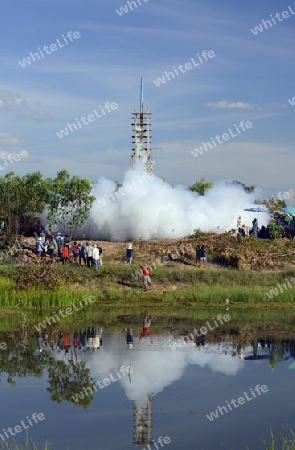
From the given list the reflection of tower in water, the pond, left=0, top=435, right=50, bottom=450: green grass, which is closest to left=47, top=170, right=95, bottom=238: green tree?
the pond

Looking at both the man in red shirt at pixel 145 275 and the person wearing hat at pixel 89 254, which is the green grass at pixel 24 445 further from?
the person wearing hat at pixel 89 254

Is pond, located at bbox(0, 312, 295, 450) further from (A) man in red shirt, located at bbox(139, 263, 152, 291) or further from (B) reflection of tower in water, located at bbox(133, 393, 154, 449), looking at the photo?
(A) man in red shirt, located at bbox(139, 263, 152, 291)

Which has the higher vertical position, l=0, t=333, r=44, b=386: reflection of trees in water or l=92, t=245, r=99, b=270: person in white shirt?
l=92, t=245, r=99, b=270: person in white shirt

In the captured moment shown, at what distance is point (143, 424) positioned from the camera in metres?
19.8

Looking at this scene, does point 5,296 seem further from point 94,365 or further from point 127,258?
point 94,365

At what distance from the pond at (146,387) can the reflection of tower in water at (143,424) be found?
23 mm

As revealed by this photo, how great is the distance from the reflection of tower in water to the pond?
0.9 inches

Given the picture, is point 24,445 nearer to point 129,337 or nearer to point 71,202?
point 129,337

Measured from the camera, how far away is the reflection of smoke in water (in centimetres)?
5212

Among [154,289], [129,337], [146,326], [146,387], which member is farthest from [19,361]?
[154,289]

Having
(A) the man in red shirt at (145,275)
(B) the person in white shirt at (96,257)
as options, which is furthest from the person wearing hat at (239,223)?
(B) the person in white shirt at (96,257)

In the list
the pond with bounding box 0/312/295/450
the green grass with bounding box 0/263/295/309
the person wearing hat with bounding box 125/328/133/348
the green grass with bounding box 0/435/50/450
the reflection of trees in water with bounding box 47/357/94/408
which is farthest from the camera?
the green grass with bounding box 0/263/295/309

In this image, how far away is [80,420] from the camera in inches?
801

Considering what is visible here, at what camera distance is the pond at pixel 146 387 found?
19266 mm
